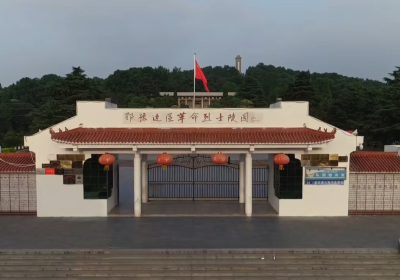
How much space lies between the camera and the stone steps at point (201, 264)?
8031 mm

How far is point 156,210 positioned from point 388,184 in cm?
771

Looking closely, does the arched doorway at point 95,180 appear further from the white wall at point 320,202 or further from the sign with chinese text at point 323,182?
the sign with chinese text at point 323,182

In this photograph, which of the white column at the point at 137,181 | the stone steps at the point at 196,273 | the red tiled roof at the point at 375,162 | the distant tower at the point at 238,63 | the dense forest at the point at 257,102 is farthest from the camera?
the distant tower at the point at 238,63

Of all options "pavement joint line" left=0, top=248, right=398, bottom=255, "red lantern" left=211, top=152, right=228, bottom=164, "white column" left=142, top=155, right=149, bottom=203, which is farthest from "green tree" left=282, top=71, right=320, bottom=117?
"pavement joint line" left=0, top=248, right=398, bottom=255

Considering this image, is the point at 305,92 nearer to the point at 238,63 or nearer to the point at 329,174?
the point at 329,174

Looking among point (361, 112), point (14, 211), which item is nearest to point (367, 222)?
point (14, 211)

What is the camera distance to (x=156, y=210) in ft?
41.4

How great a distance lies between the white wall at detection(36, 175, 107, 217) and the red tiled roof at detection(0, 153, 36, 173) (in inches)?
24.3

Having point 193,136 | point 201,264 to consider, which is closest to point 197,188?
point 193,136

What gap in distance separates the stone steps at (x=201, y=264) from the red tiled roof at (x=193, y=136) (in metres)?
3.66

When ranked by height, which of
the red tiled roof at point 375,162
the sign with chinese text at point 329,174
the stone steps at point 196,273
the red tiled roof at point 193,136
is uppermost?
the red tiled roof at point 193,136

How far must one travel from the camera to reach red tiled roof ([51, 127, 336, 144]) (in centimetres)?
1122

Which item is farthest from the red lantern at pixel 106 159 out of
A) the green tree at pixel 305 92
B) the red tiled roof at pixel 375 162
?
the green tree at pixel 305 92

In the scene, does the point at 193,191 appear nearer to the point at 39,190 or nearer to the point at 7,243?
the point at 39,190
